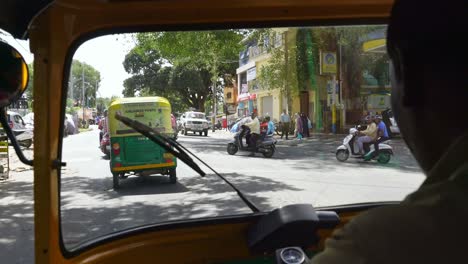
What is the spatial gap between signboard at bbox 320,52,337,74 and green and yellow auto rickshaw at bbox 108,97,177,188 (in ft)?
2.19

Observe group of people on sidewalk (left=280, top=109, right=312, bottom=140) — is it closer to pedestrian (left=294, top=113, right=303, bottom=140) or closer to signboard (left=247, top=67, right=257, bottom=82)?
pedestrian (left=294, top=113, right=303, bottom=140)

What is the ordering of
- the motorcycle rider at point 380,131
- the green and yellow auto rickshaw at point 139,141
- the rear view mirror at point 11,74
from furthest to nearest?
the green and yellow auto rickshaw at point 139,141 → the motorcycle rider at point 380,131 → the rear view mirror at point 11,74

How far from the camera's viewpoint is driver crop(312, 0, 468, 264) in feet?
2.18

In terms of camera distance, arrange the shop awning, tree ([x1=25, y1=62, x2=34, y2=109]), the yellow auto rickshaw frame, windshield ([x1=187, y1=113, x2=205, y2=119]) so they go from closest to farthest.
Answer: tree ([x1=25, y1=62, x2=34, y2=109]) < the yellow auto rickshaw frame < the shop awning < windshield ([x1=187, y1=113, x2=205, y2=119])

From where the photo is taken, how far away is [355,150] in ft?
6.36

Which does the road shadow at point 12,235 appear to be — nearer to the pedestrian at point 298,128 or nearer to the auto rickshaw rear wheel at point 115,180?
the auto rickshaw rear wheel at point 115,180

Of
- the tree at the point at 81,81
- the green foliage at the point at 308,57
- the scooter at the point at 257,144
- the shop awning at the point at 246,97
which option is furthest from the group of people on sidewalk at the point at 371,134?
the tree at the point at 81,81

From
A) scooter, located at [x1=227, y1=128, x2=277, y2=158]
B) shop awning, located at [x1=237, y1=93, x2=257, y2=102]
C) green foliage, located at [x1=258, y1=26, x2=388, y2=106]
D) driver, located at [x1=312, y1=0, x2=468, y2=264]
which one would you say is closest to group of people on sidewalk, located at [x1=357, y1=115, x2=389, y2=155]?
green foliage, located at [x1=258, y1=26, x2=388, y2=106]

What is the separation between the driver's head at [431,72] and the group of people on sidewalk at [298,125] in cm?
112

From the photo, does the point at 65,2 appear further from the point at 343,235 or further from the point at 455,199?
the point at 455,199

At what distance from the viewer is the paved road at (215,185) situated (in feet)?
5.90

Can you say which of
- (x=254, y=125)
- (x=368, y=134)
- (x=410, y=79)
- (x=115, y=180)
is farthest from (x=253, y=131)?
(x=410, y=79)

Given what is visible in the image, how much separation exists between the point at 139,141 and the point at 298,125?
2.29 ft

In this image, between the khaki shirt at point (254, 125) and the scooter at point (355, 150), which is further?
the khaki shirt at point (254, 125)
